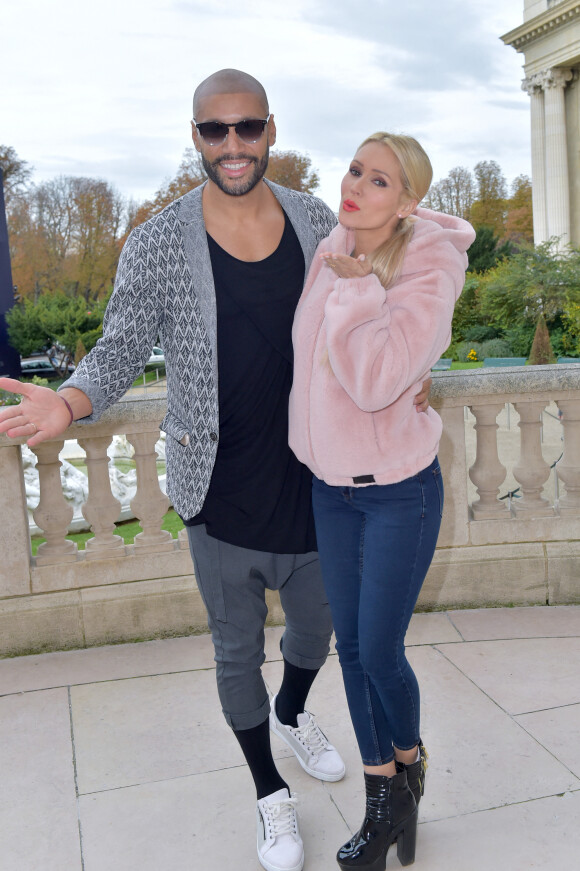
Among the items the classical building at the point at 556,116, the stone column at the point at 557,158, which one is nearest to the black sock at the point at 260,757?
the classical building at the point at 556,116

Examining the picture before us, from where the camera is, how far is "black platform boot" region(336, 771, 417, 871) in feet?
8.25

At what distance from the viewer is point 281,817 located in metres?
2.69

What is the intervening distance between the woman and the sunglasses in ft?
1.16

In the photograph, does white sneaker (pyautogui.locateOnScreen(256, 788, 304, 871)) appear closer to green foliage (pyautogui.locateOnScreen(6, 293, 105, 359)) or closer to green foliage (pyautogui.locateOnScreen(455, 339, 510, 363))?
green foliage (pyautogui.locateOnScreen(455, 339, 510, 363))

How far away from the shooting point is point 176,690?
382cm

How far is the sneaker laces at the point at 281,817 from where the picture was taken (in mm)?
2664

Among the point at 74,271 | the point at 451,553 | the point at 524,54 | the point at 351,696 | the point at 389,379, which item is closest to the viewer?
the point at 389,379

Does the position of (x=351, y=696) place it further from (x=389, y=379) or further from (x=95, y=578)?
(x=95, y=578)

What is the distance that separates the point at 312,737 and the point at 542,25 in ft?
171

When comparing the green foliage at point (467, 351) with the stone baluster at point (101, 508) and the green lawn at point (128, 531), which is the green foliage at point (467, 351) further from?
the stone baluster at point (101, 508)

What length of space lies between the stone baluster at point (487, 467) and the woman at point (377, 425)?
212 centimetres

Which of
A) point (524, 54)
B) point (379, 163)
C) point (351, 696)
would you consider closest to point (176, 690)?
point (351, 696)

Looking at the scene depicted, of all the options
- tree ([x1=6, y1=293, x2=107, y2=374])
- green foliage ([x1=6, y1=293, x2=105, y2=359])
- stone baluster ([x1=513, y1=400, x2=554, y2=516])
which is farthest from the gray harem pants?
green foliage ([x1=6, y1=293, x2=105, y2=359])

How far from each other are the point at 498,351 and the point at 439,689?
27.0 meters
